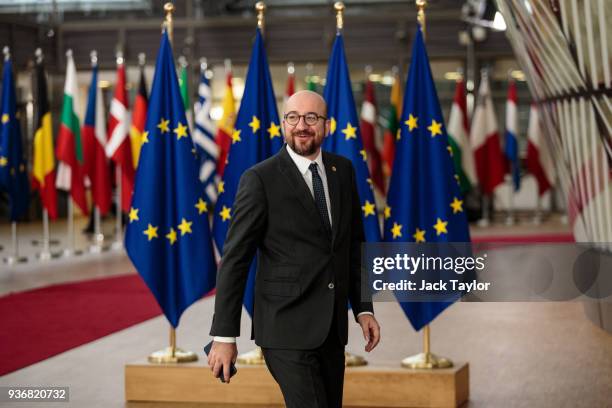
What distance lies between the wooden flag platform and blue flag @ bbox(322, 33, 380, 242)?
92cm

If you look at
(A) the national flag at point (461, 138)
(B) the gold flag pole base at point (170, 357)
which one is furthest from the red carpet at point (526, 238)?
(B) the gold flag pole base at point (170, 357)

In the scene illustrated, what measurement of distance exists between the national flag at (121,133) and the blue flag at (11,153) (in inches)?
45.8

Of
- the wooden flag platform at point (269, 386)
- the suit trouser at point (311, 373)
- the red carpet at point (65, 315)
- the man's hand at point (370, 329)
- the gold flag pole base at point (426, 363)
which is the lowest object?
the red carpet at point (65, 315)

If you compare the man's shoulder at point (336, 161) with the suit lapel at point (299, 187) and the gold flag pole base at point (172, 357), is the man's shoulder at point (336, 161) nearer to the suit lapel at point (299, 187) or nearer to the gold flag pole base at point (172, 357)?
the suit lapel at point (299, 187)

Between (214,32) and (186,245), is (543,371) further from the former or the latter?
(214,32)

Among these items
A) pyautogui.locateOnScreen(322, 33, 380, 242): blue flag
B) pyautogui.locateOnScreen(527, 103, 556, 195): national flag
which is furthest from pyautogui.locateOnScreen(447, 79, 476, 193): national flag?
pyautogui.locateOnScreen(322, 33, 380, 242): blue flag

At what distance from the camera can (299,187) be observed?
11.4 ft

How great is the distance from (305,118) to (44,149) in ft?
36.4

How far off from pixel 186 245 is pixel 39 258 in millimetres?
8663

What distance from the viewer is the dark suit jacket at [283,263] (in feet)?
11.2

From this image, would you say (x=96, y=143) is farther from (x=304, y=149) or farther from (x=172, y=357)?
(x=304, y=149)

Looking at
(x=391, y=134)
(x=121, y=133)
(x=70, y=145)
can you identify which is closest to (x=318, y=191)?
(x=121, y=133)

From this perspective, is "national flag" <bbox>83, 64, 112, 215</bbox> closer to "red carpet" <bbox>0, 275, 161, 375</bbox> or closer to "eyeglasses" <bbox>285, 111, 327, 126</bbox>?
"red carpet" <bbox>0, 275, 161, 375</bbox>

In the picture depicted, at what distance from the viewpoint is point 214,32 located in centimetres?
2209
